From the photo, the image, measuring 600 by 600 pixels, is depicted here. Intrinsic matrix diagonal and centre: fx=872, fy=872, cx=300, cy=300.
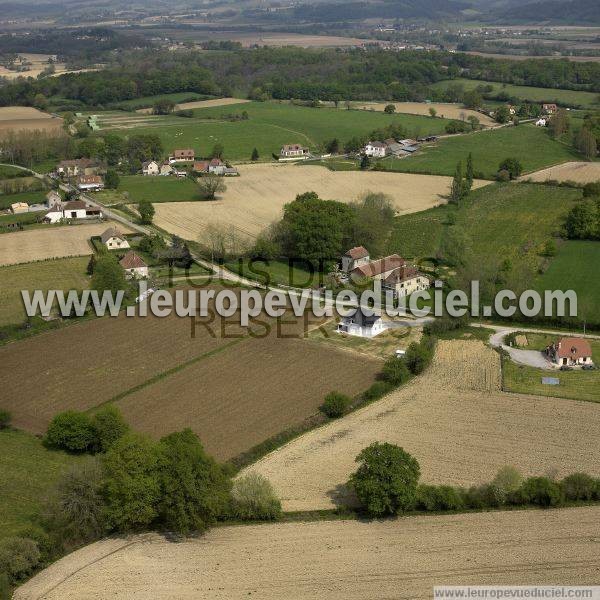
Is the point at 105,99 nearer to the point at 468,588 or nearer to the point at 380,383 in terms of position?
the point at 380,383

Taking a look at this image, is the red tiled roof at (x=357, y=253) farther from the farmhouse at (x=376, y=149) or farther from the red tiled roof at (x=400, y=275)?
the farmhouse at (x=376, y=149)

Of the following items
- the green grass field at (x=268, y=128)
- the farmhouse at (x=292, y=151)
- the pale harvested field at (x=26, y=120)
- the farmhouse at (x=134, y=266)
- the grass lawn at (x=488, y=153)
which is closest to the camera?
the farmhouse at (x=134, y=266)

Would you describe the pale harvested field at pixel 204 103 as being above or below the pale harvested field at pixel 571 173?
above

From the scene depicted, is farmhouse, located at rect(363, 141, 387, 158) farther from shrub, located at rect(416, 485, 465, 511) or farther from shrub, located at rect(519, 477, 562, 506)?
shrub, located at rect(416, 485, 465, 511)

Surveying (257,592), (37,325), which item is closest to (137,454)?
(257,592)

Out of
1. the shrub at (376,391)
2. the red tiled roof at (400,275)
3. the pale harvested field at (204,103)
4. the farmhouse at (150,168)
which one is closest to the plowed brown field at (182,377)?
the shrub at (376,391)

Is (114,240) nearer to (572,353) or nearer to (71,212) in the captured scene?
(71,212)
